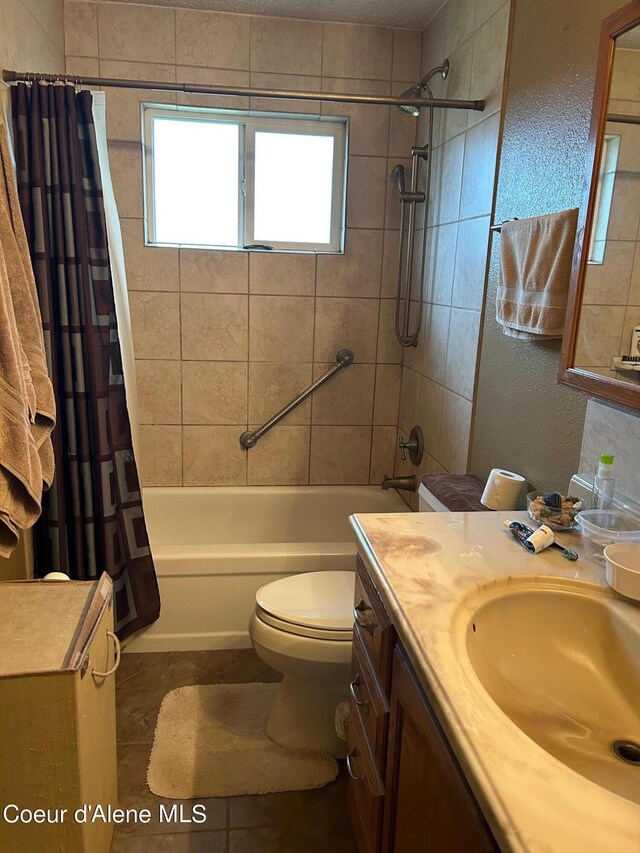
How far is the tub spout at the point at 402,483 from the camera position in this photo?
9.32 feet

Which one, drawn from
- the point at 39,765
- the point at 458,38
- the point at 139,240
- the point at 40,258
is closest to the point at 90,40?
the point at 139,240

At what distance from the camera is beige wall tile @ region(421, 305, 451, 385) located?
8.07 feet

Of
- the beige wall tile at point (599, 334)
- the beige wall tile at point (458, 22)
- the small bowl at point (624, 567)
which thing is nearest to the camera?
the small bowl at point (624, 567)

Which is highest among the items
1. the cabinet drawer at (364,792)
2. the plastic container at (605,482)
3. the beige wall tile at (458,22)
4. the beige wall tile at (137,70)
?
the beige wall tile at (458,22)

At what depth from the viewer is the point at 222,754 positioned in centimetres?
194

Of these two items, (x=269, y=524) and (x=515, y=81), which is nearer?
(x=515, y=81)

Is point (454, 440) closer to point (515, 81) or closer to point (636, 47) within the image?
point (515, 81)

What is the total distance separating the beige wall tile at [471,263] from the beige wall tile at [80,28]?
1.72m

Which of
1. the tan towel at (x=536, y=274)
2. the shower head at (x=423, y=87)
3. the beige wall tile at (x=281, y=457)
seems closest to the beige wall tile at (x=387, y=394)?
the beige wall tile at (x=281, y=457)

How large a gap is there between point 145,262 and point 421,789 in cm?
243

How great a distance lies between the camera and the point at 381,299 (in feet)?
9.88

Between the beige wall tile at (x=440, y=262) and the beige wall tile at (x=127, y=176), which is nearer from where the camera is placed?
the beige wall tile at (x=440, y=262)

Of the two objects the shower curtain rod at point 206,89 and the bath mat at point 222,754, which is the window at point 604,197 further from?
the bath mat at point 222,754

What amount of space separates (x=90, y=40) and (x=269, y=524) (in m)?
2.23
